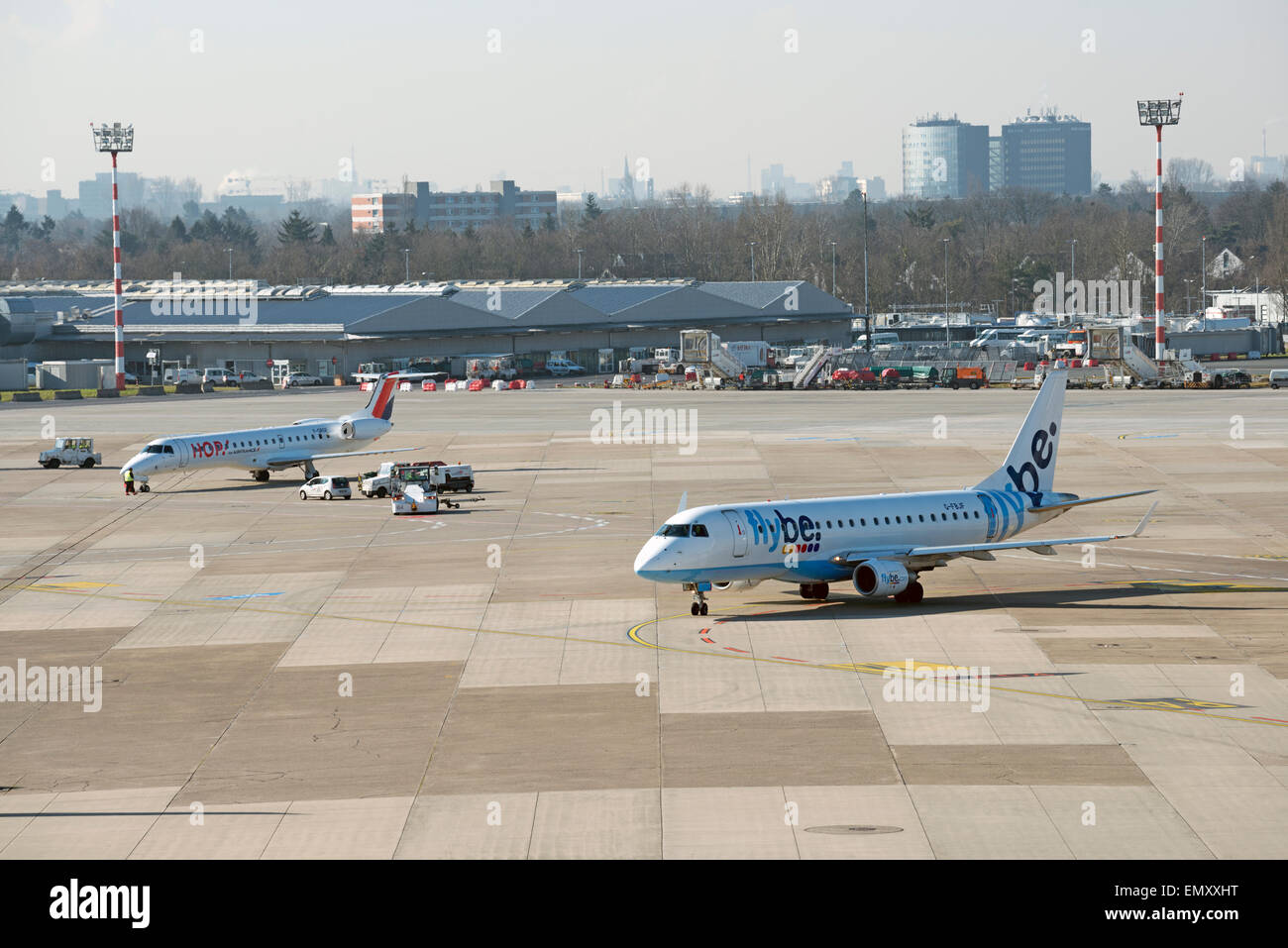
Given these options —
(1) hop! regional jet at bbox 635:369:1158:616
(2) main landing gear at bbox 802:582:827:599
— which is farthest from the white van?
(2) main landing gear at bbox 802:582:827:599

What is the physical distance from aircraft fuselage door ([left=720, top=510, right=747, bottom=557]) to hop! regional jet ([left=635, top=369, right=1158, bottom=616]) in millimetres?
33

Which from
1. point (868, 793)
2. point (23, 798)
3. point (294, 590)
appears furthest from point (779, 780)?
point (294, 590)

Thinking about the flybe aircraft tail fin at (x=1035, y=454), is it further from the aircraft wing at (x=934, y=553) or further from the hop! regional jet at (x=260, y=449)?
the hop! regional jet at (x=260, y=449)

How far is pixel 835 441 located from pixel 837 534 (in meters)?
58.8

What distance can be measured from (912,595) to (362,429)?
5674 centimetres

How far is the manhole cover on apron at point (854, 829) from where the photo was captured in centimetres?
2742

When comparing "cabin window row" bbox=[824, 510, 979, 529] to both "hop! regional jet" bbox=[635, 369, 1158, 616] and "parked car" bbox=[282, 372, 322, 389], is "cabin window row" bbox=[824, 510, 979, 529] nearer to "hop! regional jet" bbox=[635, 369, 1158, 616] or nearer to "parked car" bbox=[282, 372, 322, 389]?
"hop! regional jet" bbox=[635, 369, 1158, 616]

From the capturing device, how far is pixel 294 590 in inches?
2247

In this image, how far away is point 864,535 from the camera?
5141 cm

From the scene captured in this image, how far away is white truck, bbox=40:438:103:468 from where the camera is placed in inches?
4124

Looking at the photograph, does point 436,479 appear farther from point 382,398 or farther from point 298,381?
point 298,381

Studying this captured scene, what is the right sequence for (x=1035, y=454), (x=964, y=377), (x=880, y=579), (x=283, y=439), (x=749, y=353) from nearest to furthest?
(x=880, y=579)
(x=1035, y=454)
(x=283, y=439)
(x=964, y=377)
(x=749, y=353)

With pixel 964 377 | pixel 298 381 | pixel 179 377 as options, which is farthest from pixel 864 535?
pixel 179 377
